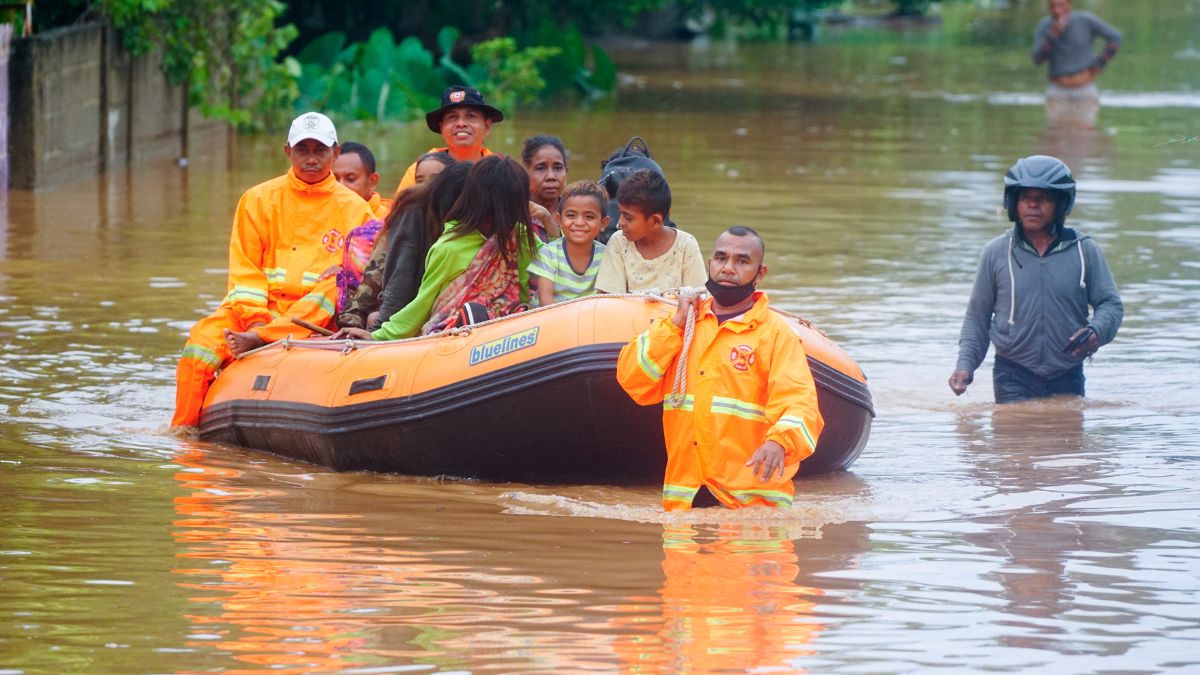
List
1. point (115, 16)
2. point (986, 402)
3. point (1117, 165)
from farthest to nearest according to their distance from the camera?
point (1117, 165), point (115, 16), point (986, 402)

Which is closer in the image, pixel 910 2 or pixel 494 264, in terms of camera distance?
pixel 494 264

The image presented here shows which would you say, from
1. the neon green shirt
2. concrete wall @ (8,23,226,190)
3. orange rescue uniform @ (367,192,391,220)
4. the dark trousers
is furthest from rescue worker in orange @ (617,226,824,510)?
concrete wall @ (8,23,226,190)

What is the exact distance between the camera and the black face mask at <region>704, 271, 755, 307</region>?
6.34m

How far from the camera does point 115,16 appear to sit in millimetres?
17625

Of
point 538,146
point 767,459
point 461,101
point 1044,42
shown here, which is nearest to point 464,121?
point 461,101

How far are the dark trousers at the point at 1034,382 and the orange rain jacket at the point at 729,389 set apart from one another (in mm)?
2627

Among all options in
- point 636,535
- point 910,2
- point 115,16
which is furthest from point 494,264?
point 910,2

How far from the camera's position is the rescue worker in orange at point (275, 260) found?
8.49 m

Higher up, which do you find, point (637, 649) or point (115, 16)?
point (115, 16)

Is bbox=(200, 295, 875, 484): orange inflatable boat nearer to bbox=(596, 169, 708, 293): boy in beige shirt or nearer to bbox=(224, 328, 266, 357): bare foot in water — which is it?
bbox=(596, 169, 708, 293): boy in beige shirt

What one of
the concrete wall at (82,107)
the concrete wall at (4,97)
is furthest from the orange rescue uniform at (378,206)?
the concrete wall at (82,107)

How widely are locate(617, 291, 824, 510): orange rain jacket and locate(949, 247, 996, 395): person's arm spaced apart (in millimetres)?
2333

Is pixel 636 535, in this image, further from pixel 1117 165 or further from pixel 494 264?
pixel 1117 165

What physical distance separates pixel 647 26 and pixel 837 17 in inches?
385
